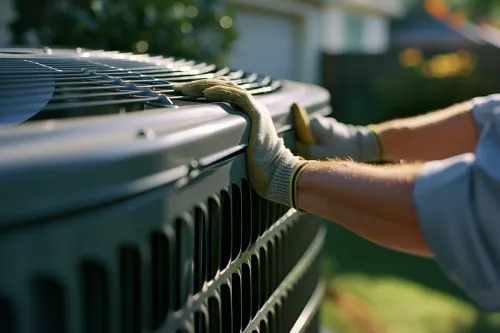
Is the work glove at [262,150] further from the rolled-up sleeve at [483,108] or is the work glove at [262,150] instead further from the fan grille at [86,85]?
the rolled-up sleeve at [483,108]

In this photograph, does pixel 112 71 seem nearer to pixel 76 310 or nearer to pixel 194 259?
pixel 194 259

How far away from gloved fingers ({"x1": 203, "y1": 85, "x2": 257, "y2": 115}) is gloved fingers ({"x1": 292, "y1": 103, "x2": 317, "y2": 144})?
1.15 ft

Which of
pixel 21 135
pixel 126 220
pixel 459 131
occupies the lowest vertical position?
pixel 459 131

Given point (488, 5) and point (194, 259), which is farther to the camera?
point (488, 5)

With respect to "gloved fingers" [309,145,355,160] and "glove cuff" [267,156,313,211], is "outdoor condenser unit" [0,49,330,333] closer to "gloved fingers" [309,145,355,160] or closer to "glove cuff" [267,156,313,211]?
"glove cuff" [267,156,313,211]

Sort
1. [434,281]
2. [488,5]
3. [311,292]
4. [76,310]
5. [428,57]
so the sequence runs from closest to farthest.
Result: 1. [76,310]
2. [311,292]
3. [434,281]
4. [428,57]
5. [488,5]

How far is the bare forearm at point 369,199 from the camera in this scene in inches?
62.2

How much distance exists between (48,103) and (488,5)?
60.8 metres

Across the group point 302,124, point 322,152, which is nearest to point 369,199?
point 302,124

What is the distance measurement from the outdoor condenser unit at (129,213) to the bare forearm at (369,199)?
0.15m

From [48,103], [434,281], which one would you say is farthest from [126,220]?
[434,281]

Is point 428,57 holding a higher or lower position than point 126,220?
lower

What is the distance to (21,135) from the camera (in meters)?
1.07

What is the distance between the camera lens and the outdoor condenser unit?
3.19 feet
